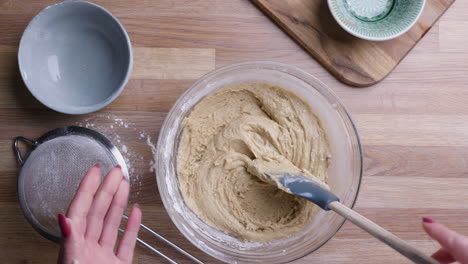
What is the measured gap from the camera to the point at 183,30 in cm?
141

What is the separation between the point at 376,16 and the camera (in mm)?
1391

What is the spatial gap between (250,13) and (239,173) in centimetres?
52

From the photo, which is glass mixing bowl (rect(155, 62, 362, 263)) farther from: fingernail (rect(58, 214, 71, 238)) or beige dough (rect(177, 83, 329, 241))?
fingernail (rect(58, 214, 71, 238))

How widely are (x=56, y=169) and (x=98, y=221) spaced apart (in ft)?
1.14

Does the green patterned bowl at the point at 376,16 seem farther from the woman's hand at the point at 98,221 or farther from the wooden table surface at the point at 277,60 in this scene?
the woman's hand at the point at 98,221

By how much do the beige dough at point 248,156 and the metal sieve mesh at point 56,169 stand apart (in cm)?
27

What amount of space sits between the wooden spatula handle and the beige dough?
0.80 ft

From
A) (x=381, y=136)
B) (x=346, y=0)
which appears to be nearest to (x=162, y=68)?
(x=346, y=0)

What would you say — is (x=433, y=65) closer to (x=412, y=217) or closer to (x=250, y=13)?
Result: (x=412, y=217)

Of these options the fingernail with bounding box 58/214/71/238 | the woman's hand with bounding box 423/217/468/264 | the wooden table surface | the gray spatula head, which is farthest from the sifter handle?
the woman's hand with bounding box 423/217/468/264

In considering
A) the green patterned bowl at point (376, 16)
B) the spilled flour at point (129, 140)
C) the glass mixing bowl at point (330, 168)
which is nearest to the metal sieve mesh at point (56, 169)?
the spilled flour at point (129, 140)

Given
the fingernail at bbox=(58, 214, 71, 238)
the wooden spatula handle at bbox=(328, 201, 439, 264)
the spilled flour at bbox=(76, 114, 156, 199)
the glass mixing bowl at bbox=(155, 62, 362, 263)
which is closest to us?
the wooden spatula handle at bbox=(328, 201, 439, 264)

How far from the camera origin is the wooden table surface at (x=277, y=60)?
1386 millimetres

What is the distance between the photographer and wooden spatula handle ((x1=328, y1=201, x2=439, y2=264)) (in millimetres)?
866
